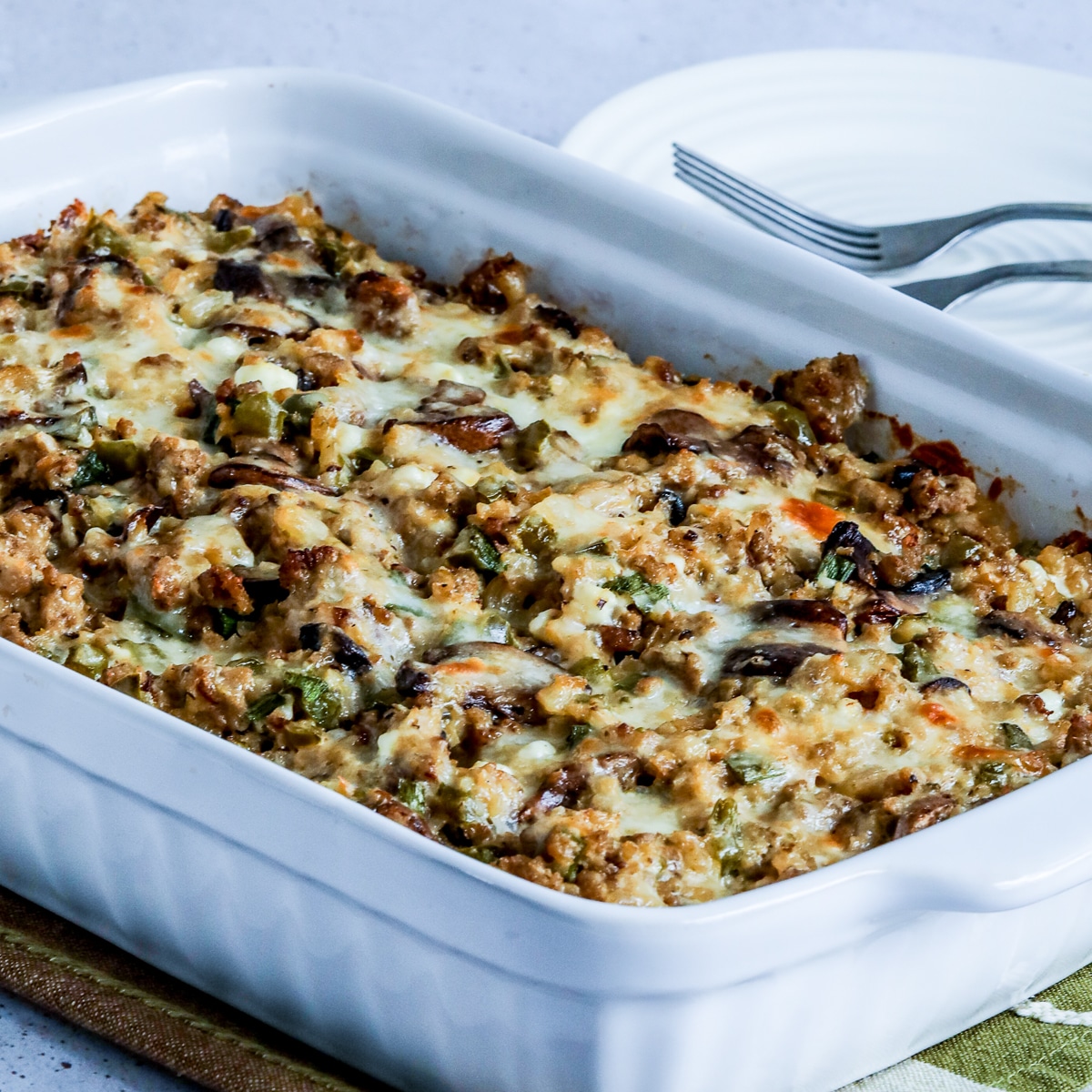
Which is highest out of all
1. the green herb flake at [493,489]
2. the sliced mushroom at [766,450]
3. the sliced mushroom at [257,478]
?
the sliced mushroom at [766,450]

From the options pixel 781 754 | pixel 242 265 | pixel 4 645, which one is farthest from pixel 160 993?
pixel 242 265

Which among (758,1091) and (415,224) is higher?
(415,224)

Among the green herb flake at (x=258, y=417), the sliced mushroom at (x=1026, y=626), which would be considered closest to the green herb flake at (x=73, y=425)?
the green herb flake at (x=258, y=417)

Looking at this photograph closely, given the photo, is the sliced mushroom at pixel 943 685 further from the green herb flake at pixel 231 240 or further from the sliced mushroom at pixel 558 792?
the green herb flake at pixel 231 240

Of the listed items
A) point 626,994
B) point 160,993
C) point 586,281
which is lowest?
point 160,993

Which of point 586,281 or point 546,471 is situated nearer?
point 546,471

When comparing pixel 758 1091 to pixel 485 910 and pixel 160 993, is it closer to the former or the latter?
pixel 485 910

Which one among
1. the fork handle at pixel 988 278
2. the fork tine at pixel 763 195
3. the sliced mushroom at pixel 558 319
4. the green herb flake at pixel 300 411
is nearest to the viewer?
the green herb flake at pixel 300 411
